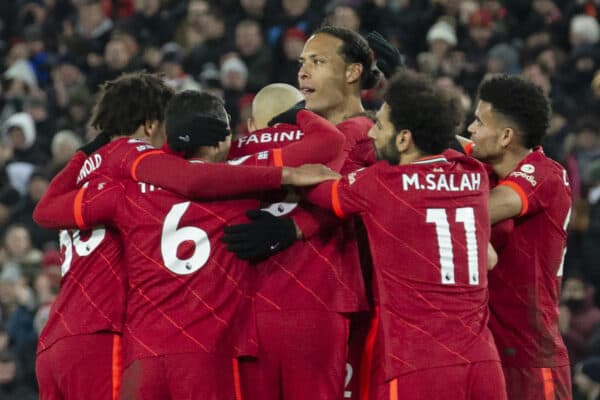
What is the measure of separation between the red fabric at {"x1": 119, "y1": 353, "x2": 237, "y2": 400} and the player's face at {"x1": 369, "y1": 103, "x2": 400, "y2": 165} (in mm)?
1159

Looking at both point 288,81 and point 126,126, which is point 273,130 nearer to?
point 126,126

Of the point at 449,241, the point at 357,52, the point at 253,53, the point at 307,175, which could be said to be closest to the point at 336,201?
the point at 307,175

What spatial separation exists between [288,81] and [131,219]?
7.25 m

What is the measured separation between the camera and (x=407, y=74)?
5.80 m

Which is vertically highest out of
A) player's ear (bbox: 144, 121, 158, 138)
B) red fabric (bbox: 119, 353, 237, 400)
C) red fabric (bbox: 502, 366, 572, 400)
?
player's ear (bbox: 144, 121, 158, 138)

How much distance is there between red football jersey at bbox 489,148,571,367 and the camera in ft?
20.1

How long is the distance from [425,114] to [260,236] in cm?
93

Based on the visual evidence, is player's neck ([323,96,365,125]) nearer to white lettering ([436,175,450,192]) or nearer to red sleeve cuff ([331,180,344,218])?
red sleeve cuff ([331,180,344,218])

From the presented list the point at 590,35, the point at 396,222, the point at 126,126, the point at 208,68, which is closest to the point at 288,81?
the point at 208,68

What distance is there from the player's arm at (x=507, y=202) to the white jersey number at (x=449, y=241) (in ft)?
1.48

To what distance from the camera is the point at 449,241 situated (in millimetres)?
5492

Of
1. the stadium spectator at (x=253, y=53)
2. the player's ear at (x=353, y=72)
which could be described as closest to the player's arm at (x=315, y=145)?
the player's ear at (x=353, y=72)

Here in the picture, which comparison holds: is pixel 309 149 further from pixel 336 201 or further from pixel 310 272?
pixel 310 272

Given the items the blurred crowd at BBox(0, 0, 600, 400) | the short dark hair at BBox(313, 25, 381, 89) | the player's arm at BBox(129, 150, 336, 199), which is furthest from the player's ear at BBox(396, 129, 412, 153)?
the blurred crowd at BBox(0, 0, 600, 400)
